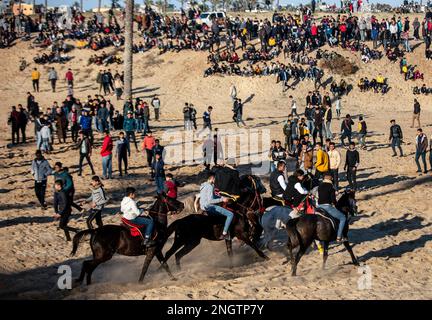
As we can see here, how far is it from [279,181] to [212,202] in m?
2.62

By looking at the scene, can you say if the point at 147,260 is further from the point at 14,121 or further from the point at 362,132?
the point at 362,132

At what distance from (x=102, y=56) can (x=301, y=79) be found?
47.3 ft

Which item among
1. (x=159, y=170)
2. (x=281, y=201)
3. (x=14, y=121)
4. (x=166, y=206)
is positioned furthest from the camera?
(x=14, y=121)

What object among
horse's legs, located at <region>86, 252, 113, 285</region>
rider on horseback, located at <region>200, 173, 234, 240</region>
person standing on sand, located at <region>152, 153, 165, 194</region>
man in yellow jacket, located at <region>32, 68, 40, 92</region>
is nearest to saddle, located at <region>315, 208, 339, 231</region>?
rider on horseback, located at <region>200, 173, 234, 240</region>

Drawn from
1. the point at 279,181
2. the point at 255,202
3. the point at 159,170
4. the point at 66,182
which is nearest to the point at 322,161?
the point at 279,181

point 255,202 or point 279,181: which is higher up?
point 279,181

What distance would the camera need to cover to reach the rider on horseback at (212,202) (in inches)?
651

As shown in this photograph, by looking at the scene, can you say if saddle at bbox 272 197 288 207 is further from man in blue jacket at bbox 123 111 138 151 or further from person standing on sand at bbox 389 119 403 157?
person standing on sand at bbox 389 119 403 157

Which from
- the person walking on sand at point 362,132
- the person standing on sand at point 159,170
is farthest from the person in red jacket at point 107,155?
the person walking on sand at point 362,132

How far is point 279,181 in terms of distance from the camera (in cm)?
1845

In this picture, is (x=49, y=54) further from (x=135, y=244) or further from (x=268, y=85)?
(x=135, y=244)

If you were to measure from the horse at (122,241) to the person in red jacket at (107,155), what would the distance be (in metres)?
9.17

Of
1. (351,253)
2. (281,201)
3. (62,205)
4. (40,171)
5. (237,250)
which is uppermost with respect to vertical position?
(40,171)

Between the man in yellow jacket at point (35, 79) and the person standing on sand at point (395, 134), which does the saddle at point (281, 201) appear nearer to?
the person standing on sand at point (395, 134)
